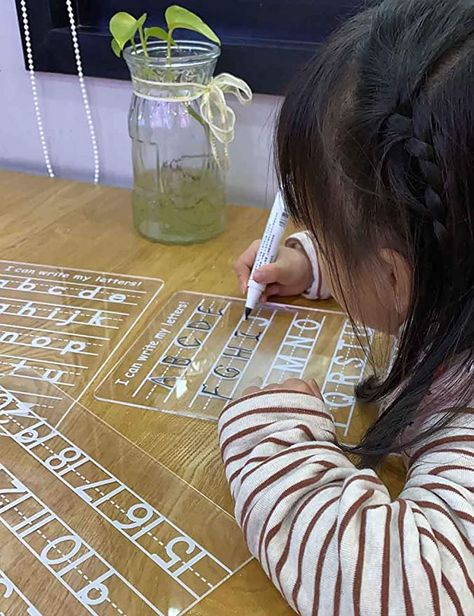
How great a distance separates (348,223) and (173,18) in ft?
1.38

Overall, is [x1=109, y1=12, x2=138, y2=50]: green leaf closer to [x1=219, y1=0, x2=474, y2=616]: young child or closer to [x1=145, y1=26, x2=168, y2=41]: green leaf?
[x1=145, y1=26, x2=168, y2=41]: green leaf

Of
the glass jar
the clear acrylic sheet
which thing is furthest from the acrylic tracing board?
the glass jar

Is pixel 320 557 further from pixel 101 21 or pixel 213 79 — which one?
pixel 101 21

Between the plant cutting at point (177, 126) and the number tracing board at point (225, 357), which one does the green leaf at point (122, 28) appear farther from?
the number tracing board at point (225, 357)

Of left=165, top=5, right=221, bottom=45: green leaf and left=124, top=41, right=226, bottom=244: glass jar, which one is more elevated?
left=165, top=5, right=221, bottom=45: green leaf

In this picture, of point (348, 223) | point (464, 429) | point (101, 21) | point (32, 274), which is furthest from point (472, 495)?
point (101, 21)

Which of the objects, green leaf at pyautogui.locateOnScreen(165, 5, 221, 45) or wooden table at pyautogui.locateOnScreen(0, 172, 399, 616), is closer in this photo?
wooden table at pyautogui.locateOnScreen(0, 172, 399, 616)

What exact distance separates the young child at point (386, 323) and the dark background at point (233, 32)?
40 cm

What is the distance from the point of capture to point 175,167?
0.92 meters

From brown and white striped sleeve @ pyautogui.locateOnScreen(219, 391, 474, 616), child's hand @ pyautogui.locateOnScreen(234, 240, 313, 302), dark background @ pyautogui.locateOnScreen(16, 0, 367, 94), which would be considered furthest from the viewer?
dark background @ pyautogui.locateOnScreen(16, 0, 367, 94)

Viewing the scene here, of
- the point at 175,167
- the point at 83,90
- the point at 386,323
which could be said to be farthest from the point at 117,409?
the point at 83,90

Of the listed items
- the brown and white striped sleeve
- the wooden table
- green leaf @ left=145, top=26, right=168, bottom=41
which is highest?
green leaf @ left=145, top=26, right=168, bottom=41

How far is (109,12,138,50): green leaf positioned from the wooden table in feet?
0.72

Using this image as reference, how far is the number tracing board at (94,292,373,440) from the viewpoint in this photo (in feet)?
2.13
